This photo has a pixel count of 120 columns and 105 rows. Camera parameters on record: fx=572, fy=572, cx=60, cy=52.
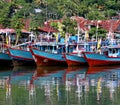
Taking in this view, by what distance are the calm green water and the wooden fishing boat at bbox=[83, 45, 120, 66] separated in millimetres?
1169

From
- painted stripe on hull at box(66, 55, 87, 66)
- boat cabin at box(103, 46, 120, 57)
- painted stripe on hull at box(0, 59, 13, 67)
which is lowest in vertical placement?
painted stripe on hull at box(0, 59, 13, 67)

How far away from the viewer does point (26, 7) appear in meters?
77.9

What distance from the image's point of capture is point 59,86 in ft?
117

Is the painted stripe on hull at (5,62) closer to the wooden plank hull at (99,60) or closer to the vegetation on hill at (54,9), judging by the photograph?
the wooden plank hull at (99,60)

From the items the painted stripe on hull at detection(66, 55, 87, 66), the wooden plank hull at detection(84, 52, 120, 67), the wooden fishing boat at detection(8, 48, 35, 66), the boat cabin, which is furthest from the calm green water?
the boat cabin

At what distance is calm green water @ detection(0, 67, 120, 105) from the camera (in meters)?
29.9

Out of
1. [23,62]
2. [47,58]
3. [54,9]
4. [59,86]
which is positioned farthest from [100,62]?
[54,9]

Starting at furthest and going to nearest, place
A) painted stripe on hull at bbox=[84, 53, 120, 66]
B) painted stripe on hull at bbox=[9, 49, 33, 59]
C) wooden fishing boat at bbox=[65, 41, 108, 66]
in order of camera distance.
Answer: painted stripe on hull at bbox=[9, 49, 33, 59] < wooden fishing boat at bbox=[65, 41, 108, 66] < painted stripe on hull at bbox=[84, 53, 120, 66]

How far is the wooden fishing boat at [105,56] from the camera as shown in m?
49.4

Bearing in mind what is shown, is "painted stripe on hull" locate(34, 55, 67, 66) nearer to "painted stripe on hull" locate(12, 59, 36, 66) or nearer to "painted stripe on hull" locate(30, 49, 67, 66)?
"painted stripe on hull" locate(30, 49, 67, 66)

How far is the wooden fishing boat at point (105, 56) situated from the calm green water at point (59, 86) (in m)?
1.17

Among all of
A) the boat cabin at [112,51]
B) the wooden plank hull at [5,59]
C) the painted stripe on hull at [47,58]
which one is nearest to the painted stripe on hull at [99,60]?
the boat cabin at [112,51]

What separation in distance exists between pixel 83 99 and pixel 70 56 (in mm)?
19354

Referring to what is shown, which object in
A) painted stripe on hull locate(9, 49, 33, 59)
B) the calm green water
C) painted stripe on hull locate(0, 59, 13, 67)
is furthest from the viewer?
painted stripe on hull locate(0, 59, 13, 67)
